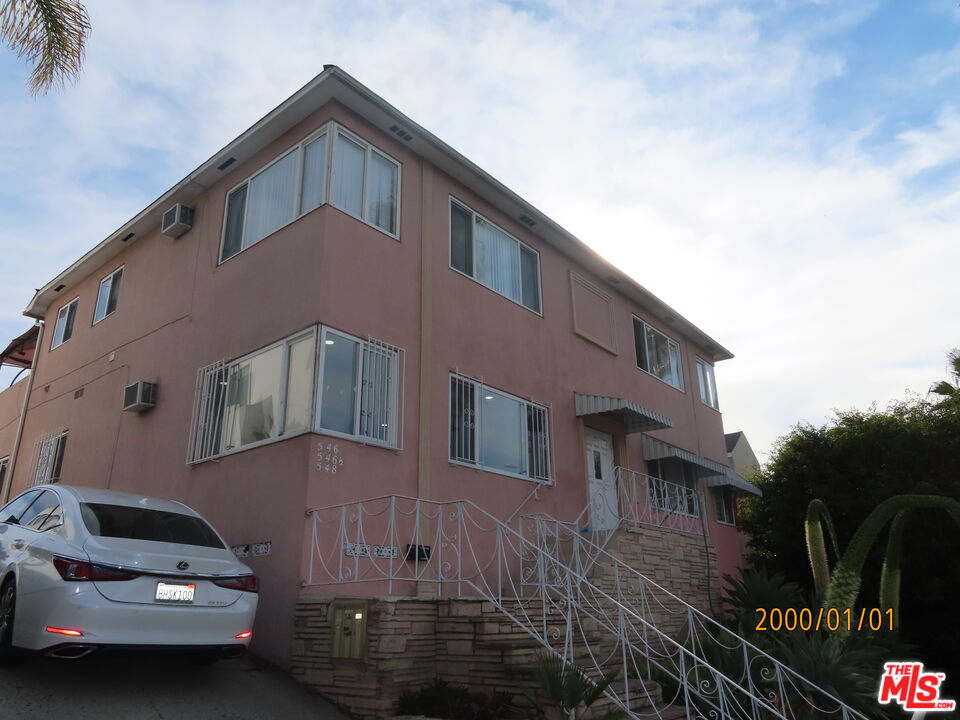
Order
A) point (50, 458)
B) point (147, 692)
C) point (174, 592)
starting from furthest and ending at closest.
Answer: point (50, 458) → point (147, 692) → point (174, 592)

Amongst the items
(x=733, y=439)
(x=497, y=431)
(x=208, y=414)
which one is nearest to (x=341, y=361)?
(x=208, y=414)

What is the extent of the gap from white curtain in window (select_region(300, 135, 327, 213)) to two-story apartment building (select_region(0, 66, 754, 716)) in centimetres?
4

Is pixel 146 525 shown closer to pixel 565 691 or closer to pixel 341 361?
pixel 341 361

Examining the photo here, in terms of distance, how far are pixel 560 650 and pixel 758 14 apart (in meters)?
6.92

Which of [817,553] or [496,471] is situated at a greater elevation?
[496,471]

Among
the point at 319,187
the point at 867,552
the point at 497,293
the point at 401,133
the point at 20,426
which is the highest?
the point at 401,133

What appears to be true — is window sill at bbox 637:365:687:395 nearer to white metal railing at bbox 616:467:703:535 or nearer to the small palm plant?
white metal railing at bbox 616:467:703:535

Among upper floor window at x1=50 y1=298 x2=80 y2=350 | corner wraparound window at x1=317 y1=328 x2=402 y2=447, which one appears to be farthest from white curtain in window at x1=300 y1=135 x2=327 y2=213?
upper floor window at x1=50 y1=298 x2=80 y2=350

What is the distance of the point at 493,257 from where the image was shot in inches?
479

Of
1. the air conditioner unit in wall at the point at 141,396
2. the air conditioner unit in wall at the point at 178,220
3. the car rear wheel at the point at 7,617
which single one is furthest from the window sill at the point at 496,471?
the air conditioner unit in wall at the point at 178,220

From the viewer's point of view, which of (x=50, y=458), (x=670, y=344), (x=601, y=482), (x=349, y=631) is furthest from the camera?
(x=670, y=344)

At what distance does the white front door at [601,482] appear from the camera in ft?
41.3
